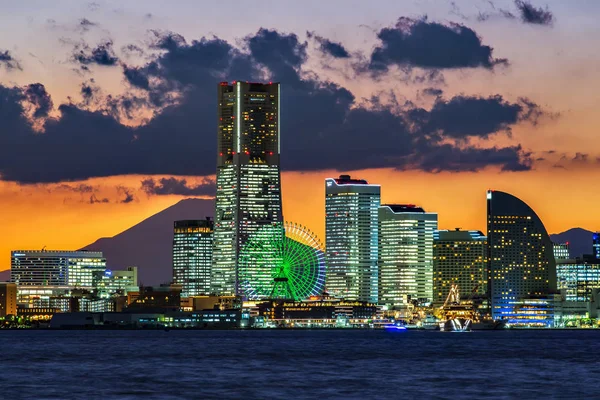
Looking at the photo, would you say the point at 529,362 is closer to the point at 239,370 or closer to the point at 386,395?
the point at 239,370

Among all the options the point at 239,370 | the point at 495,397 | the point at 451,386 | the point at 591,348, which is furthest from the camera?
the point at 591,348

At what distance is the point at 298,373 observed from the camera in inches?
4919

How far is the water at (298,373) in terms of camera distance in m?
102

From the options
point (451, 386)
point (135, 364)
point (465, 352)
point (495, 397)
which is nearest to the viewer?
point (495, 397)

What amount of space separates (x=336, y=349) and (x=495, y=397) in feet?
285

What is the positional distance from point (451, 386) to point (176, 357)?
54.7 m

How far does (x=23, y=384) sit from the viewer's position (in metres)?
109

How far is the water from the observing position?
335 feet

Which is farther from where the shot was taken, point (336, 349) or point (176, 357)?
point (336, 349)

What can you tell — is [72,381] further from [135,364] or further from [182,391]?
[135,364]

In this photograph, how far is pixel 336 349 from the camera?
185m

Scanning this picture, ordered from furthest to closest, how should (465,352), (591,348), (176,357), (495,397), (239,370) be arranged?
(591,348) → (465,352) → (176,357) → (239,370) → (495,397)

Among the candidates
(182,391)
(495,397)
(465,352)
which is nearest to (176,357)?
(465,352)

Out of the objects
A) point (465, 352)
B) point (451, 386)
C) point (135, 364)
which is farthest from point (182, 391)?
point (465, 352)
